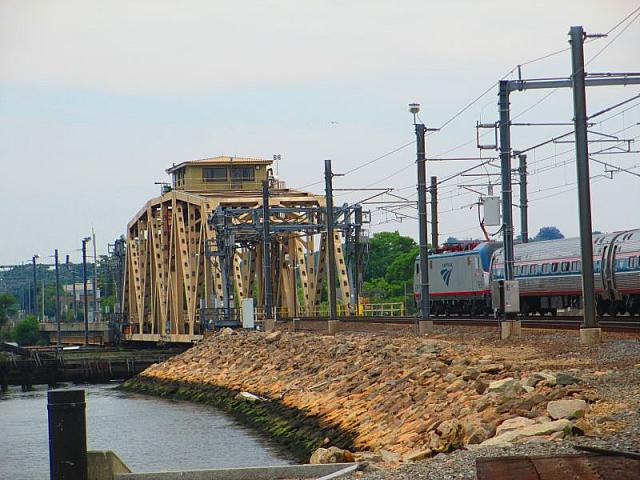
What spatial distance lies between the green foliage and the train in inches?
4001

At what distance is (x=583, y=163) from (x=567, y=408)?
1409 cm

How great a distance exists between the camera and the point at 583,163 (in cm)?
2964

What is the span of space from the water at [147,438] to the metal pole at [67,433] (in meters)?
13.3

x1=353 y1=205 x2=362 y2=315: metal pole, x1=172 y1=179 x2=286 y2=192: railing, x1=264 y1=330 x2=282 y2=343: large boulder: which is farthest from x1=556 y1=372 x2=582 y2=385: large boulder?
x1=172 y1=179 x2=286 y2=192: railing

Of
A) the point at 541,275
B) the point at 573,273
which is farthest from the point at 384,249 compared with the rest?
the point at 573,273

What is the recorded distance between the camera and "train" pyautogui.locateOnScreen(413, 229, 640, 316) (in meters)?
42.7

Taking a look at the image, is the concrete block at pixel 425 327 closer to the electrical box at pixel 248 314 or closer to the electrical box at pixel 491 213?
the electrical box at pixel 491 213

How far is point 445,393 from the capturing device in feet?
79.0

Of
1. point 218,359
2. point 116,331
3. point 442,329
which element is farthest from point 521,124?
point 116,331

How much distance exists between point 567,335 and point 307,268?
5149cm

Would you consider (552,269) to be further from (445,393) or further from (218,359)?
(445,393)

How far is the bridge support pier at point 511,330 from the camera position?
34.7m

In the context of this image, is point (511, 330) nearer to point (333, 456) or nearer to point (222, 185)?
point (333, 456)

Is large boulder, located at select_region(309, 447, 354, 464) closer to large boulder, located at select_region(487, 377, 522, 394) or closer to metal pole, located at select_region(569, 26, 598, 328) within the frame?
large boulder, located at select_region(487, 377, 522, 394)
